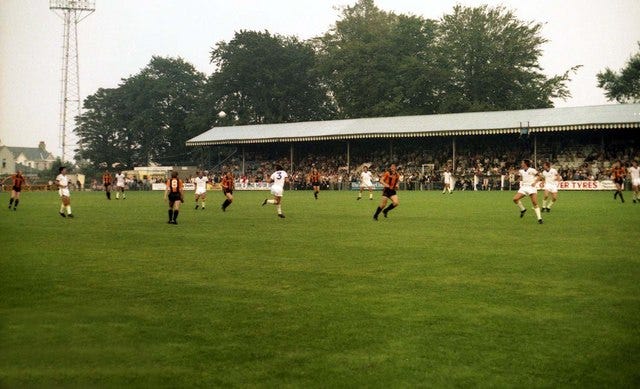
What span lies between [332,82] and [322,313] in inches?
2910

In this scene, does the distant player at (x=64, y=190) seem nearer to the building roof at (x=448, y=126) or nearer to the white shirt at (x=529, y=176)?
the white shirt at (x=529, y=176)

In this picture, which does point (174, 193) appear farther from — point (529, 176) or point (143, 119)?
point (143, 119)

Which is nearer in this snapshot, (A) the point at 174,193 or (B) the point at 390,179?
(A) the point at 174,193

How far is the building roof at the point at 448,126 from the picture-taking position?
44.5 metres

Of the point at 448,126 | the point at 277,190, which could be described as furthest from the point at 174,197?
the point at 448,126

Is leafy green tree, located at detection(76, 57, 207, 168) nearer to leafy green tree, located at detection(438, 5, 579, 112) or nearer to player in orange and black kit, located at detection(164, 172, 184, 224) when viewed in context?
leafy green tree, located at detection(438, 5, 579, 112)

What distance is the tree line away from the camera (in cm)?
7150

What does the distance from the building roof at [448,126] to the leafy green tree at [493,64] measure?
17.9 meters

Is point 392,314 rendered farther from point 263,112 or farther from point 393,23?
point 393,23

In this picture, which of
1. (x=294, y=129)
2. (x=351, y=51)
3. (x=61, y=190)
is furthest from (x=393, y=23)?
(x=61, y=190)

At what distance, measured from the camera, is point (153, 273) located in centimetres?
892

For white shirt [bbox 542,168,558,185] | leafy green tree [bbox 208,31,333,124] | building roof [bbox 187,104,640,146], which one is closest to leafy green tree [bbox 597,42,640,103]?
building roof [bbox 187,104,640,146]

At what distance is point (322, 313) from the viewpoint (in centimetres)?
633

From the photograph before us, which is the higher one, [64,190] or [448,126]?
[448,126]
